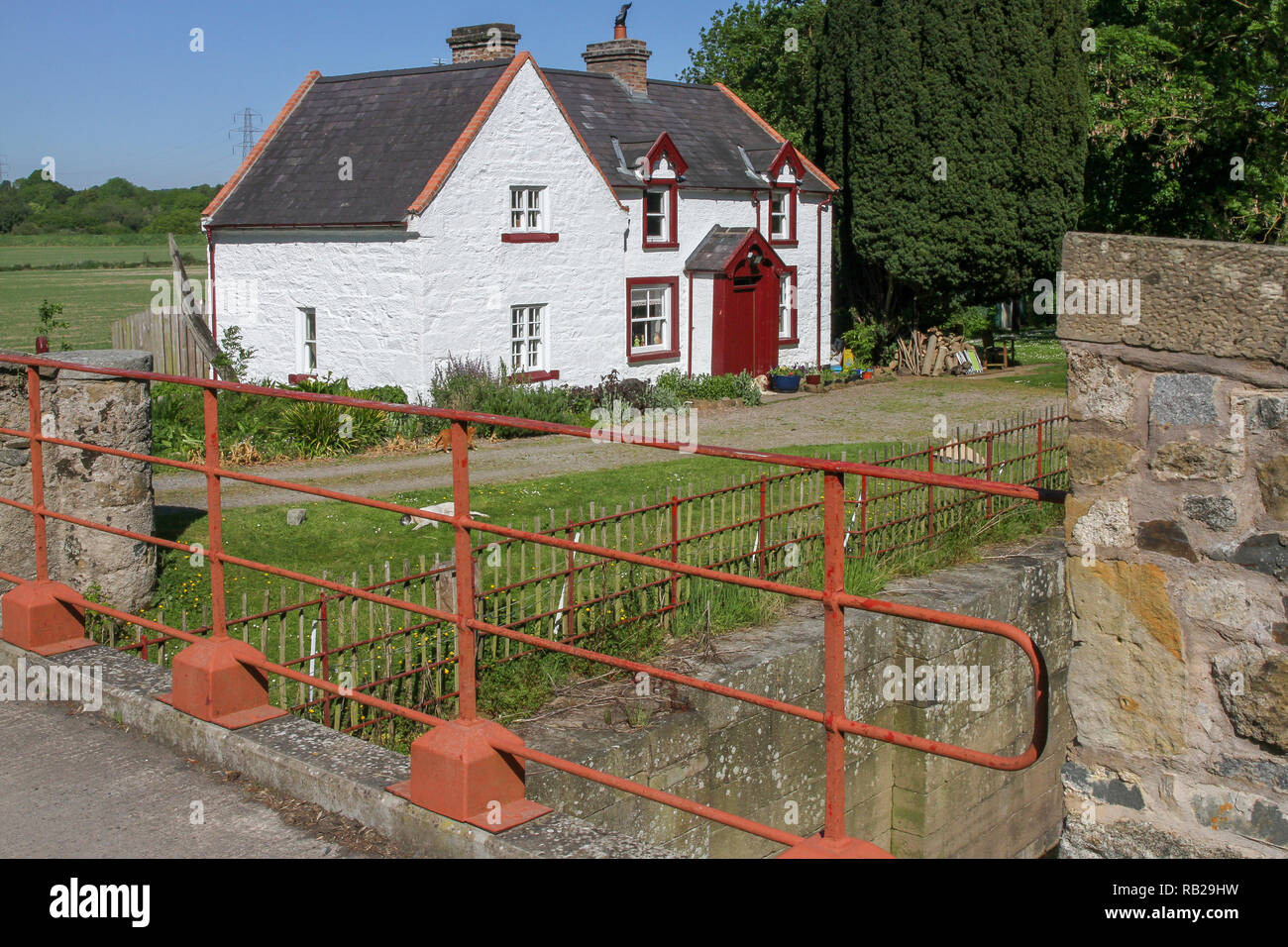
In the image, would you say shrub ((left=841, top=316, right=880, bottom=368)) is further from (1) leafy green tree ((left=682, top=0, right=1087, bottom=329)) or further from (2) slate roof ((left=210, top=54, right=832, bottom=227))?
(2) slate roof ((left=210, top=54, right=832, bottom=227))

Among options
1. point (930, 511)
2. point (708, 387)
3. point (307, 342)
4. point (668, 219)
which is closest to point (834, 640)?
point (930, 511)

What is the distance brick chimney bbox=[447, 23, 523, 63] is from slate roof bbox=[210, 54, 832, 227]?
4.66ft

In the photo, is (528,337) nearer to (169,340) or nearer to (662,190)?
(662,190)

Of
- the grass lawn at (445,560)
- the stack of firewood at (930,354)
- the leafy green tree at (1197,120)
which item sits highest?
the leafy green tree at (1197,120)

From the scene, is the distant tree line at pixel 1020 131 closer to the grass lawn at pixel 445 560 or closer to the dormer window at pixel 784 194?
the dormer window at pixel 784 194

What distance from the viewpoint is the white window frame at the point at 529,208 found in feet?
71.4

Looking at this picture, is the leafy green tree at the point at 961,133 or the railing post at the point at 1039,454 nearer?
the railing post at the point at 1039,454

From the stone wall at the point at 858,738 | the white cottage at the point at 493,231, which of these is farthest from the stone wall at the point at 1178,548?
the white cottage at the point at 493,231

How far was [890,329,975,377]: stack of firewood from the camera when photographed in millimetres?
28453

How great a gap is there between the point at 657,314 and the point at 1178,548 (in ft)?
73.6

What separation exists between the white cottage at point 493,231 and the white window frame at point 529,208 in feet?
Answer: 0.12
